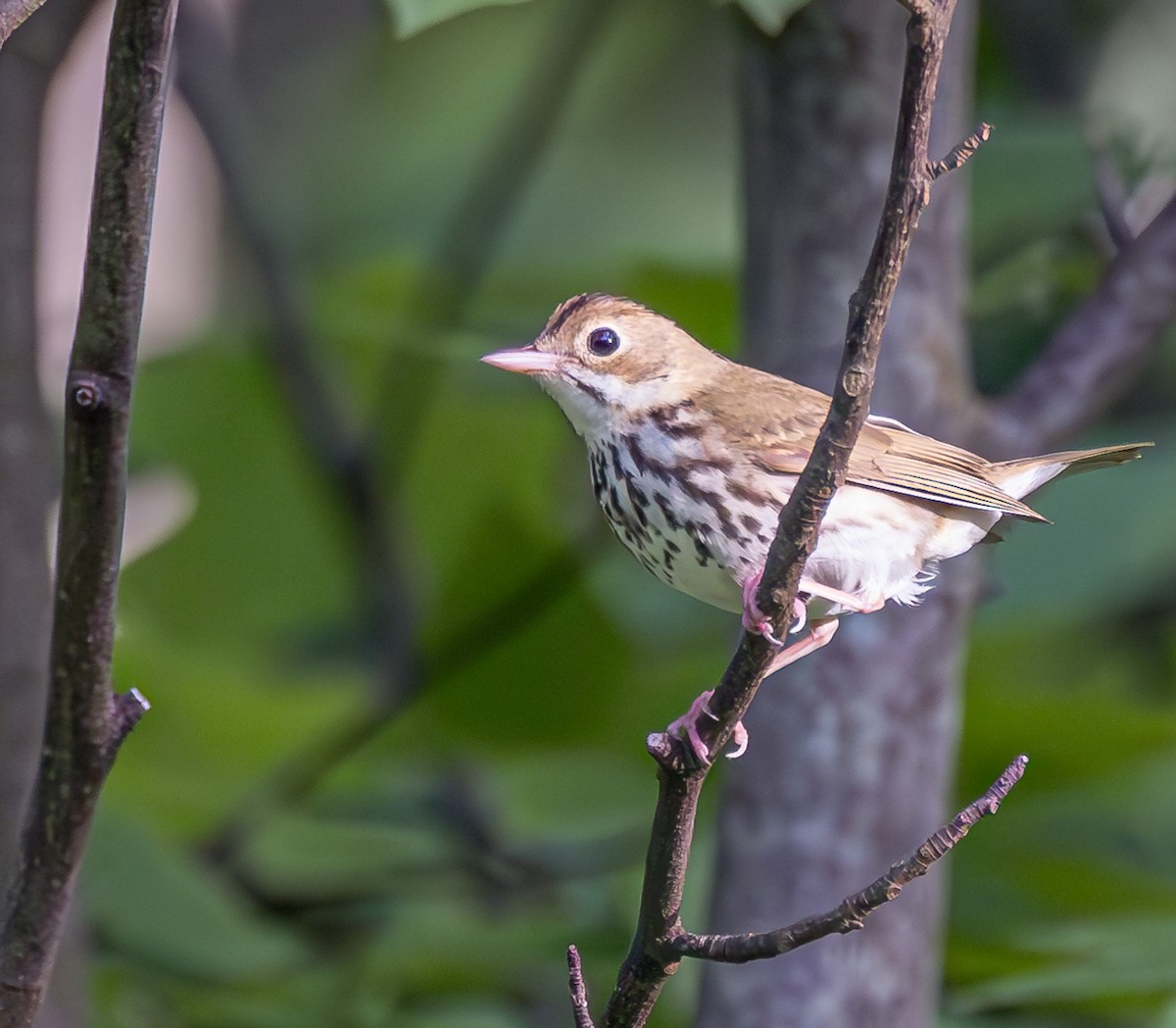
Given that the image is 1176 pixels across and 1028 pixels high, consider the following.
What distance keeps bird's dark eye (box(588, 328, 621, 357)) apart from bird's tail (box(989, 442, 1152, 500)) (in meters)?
0.60

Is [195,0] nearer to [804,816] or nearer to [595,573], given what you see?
[595,573]

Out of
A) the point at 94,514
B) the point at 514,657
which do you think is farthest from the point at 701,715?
the point at 514,657

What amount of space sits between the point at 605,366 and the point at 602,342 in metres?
0.04

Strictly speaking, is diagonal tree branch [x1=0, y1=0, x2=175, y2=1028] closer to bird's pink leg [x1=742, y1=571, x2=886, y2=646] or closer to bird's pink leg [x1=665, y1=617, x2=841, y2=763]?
bird's pink leg [x1=665, y1=617, x2=841, y2=763]

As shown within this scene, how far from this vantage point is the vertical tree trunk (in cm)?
261

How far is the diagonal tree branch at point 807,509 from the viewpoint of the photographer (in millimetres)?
1301

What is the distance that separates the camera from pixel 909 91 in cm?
129

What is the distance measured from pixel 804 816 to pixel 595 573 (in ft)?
5.45

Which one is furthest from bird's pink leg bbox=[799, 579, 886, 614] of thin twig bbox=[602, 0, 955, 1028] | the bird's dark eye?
the bird's dark eye

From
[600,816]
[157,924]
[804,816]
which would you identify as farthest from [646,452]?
[157,924]

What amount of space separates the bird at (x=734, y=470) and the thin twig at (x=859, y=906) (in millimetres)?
577

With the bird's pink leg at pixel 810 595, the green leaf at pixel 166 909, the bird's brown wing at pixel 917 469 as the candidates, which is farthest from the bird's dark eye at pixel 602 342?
the green leaf at pixel 166 909

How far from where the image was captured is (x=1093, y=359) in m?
2.79

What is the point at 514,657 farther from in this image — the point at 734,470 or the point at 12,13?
the point at 12,13
